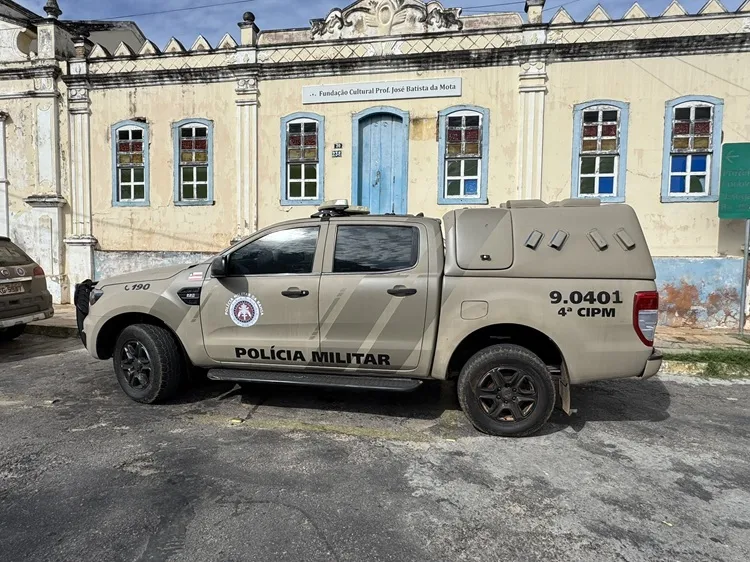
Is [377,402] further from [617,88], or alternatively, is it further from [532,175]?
[617,88]

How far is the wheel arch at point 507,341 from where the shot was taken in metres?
4.11

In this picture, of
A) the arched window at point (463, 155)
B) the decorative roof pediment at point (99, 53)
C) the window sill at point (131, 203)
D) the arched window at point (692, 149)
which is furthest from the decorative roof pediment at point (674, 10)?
the decorative roof pediment at point (99, 53)

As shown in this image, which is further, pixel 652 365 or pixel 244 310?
pixel 244 310

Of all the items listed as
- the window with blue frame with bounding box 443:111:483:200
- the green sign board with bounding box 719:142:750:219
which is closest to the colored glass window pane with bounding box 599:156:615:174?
the green sign board with bounding box 719:142:750:219

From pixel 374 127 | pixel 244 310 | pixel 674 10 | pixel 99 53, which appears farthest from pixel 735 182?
pixel 99 53

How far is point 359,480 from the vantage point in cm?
325

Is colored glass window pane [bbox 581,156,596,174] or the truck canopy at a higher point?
colored glass window pane [bbox 581,156,596,174]

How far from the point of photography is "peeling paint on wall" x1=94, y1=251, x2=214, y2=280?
1045 centimetres

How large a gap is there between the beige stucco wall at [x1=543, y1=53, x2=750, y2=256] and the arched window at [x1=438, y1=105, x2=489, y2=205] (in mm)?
1233

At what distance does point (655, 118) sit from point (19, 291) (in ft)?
35.4

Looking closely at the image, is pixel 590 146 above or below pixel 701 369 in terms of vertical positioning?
above

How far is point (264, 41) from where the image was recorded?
9992 mm

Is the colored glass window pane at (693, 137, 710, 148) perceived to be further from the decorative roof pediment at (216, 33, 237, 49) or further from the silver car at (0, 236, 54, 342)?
the silver car at (0, 236, 54, 342)

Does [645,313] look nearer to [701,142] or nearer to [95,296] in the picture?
[95,296]
